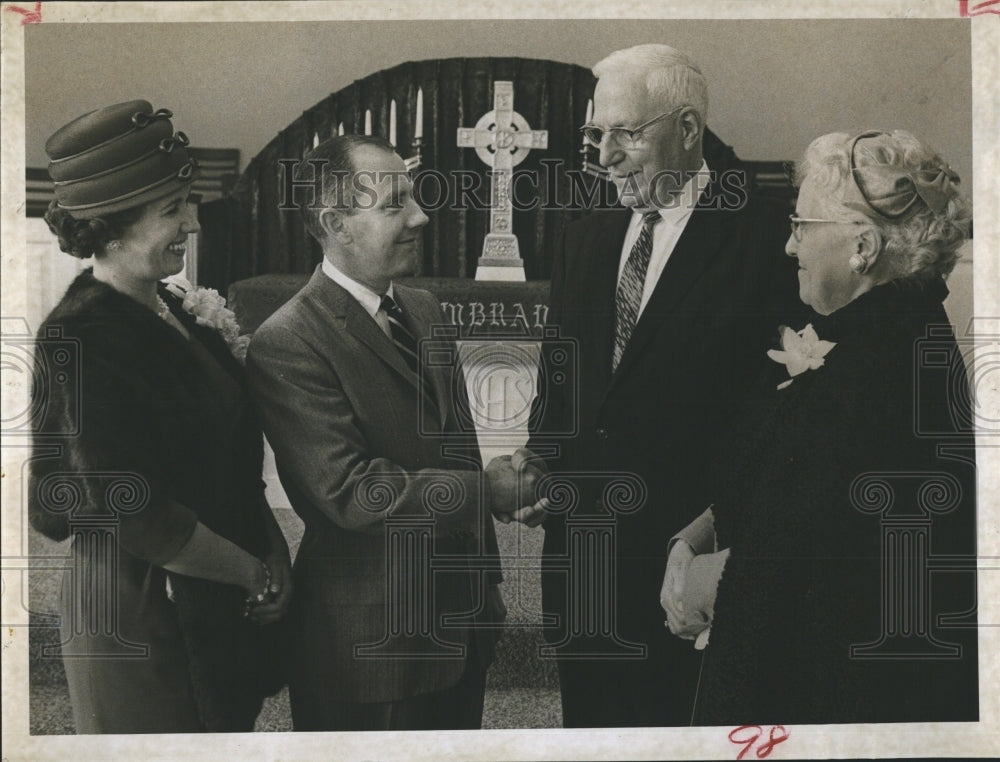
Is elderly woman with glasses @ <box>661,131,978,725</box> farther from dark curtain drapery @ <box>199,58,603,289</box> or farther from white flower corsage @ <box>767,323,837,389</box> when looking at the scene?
dark curtain drapery @ <box>199,58,603,289</box>

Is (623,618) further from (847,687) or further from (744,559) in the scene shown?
(847,687)

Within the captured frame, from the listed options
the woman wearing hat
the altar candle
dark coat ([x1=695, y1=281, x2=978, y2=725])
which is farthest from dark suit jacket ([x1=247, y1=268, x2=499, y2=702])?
dark coat ([x1=695, y1=281, x2=978, y2=725])

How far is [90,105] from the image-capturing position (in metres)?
3.58

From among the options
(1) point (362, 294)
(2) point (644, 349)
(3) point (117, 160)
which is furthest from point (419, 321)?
(3) point (117, 160)

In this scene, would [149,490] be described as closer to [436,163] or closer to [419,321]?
[419,321]

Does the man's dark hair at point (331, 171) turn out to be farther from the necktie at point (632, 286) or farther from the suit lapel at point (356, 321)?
the necktie at point (632, 286)

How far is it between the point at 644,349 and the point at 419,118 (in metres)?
1.04

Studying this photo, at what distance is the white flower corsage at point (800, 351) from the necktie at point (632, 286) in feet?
1.48

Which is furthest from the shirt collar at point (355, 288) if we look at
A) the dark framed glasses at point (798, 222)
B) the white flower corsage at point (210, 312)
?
the dark framed glasses at point (798, 222)

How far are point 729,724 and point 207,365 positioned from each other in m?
2.03

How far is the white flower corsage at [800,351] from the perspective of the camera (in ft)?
11.3

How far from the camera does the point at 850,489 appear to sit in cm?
357

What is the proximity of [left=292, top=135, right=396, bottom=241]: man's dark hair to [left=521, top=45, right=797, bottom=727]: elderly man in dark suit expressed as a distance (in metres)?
0.71

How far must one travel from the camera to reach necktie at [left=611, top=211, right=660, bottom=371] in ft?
11.7
